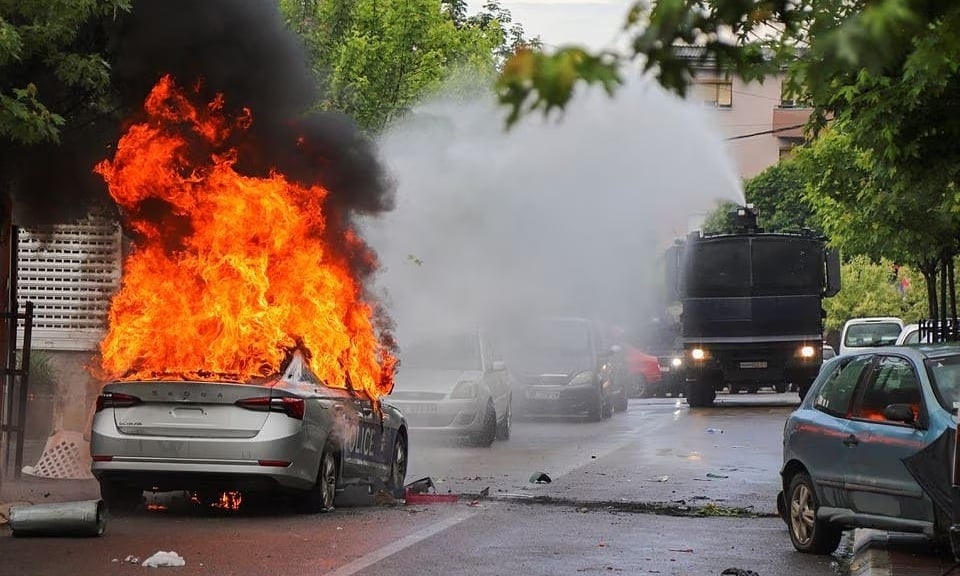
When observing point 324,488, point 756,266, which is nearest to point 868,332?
point 756,266

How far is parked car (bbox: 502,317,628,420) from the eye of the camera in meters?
28.4

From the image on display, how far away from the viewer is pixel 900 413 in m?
9.54

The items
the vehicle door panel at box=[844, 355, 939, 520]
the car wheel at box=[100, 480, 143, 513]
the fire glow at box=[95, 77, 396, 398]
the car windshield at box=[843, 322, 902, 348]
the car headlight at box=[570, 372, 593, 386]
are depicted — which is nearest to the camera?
the vehicle door panel at box=[844, 355, 939, 520]

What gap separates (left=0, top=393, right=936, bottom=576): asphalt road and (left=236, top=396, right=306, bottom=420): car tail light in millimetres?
787

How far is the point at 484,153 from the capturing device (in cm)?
2689

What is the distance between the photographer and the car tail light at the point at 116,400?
11969mm

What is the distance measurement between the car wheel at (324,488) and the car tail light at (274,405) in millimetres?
505

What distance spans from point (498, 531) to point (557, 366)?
16.9m

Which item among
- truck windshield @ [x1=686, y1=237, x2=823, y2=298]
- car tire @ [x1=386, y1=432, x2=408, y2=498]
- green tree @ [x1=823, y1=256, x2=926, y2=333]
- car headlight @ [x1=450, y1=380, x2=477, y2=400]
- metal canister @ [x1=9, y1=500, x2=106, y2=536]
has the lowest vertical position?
metal canister @ [x1=9, y1=500, x2=106, y2=536]

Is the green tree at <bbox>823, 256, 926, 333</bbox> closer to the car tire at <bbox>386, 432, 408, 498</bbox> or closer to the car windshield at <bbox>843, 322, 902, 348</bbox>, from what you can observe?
the car windshield at <bbox>843, 322, 902, 348</bbox>

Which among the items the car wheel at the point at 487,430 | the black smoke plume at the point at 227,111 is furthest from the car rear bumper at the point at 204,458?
the car wheel at the point at 487,430

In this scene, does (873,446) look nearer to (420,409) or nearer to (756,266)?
(420,409)

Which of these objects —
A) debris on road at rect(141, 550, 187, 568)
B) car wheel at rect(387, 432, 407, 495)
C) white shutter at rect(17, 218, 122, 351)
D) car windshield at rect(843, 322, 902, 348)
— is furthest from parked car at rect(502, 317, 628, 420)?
debris on road at rect(141, 550, 187, 568)

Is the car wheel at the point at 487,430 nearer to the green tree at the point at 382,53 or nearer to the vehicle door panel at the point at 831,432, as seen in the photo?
Result: the green tree at the point at 382,53
